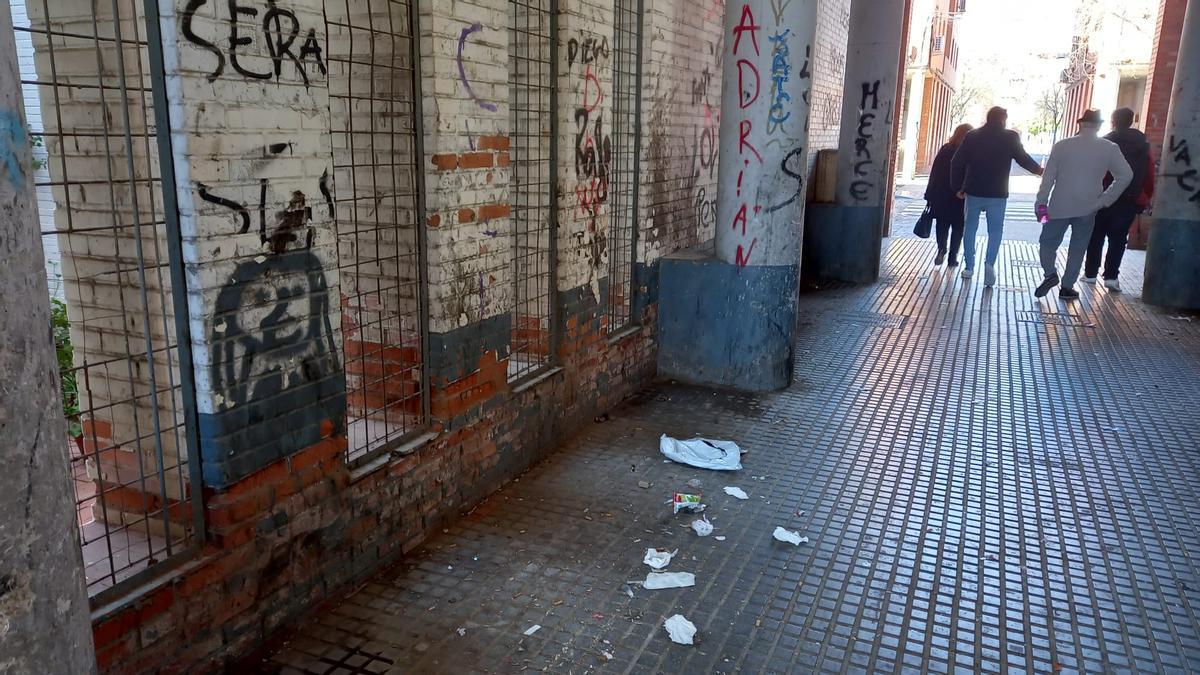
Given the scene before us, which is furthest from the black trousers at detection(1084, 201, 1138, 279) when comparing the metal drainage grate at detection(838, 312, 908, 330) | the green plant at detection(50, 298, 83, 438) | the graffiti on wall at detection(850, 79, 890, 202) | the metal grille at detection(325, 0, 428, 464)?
the green plant at detection(50, 298, 83, 438)

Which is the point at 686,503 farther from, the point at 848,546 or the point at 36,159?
the point at 36,159

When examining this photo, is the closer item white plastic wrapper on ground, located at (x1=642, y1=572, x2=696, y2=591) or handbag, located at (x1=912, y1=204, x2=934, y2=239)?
white plastic wrapper on ground, located at (x1=642, y1=572, x2=696, y2=591)

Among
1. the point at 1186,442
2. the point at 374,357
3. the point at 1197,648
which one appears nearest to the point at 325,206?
the point at 374,357

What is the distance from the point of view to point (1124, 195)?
9.62m

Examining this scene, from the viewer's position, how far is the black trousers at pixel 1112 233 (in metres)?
9.75

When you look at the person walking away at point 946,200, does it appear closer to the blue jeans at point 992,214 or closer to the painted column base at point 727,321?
the blue jeans at point 992,214

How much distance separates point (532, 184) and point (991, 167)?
713 cm

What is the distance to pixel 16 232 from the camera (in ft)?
4.39

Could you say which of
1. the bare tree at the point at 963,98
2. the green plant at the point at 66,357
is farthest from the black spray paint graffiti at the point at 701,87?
the bare tree at the point at 963,98

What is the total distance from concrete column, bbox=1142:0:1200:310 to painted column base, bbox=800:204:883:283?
2.95 metres

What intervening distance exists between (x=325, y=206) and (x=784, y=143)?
12.5 ft

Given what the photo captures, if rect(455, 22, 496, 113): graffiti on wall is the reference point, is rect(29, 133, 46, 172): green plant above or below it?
below

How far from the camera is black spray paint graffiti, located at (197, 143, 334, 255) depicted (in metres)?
2.88

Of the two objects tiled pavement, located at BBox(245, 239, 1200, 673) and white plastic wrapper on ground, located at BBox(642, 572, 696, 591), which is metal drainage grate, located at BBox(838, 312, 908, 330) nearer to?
tiled pavement, located at BBox(245, 239, 1200, 673)
